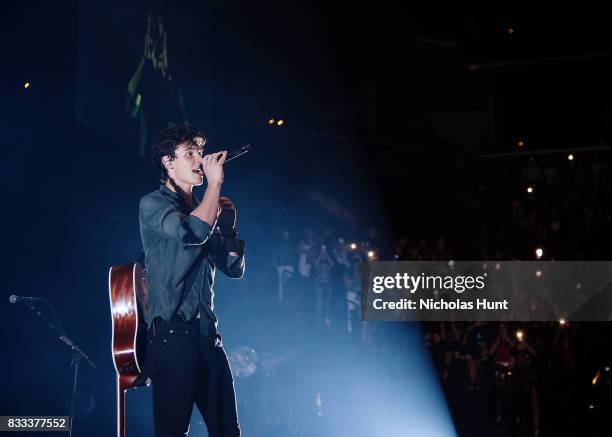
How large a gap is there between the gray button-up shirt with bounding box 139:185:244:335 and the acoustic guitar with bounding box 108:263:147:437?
0.19 meters

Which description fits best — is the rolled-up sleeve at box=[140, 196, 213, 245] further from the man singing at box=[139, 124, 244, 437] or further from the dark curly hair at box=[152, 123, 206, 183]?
the dark curly hair at box=[152, 123, 206, 183]

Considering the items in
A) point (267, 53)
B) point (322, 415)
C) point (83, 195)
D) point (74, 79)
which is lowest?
point (322, 415)

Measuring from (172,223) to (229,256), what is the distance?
14.8 inches

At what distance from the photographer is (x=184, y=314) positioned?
10.7 feet

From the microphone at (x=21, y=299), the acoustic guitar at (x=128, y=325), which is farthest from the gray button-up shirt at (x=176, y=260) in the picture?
the microphone at (x=21, y=299)

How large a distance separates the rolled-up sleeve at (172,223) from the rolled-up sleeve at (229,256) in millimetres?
262

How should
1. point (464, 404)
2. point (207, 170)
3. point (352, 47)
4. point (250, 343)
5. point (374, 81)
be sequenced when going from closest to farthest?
point (207, 170), point (250, 343), point (464, 404), point (352, 47), point (374, 81)

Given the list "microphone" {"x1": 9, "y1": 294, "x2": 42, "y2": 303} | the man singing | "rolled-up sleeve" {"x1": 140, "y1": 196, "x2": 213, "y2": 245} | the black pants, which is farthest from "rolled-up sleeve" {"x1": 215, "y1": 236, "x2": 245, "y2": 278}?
"microphone" {"x1": 9, "y1": 294, "x2": 42, "y2": 303}

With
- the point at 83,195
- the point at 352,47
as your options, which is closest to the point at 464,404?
the point at 83,195

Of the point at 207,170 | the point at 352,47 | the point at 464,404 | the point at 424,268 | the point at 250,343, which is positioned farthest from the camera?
the point at 352,47

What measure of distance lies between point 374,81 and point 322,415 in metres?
10.1

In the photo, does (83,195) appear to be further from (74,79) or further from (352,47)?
Answer: (352,47)

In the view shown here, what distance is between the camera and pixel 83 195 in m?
5.86

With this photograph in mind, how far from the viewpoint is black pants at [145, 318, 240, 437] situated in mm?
3156
